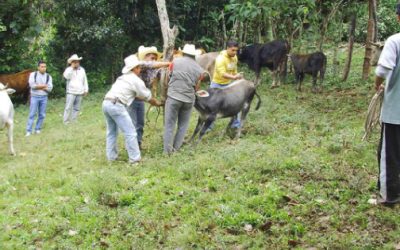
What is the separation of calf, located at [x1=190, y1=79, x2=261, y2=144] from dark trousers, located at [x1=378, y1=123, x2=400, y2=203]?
3.95m

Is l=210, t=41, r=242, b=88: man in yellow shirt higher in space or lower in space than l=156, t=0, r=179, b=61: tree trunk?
lower

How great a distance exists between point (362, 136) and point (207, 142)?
8.62 feet

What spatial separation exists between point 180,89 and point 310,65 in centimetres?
600

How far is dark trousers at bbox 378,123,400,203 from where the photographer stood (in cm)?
513

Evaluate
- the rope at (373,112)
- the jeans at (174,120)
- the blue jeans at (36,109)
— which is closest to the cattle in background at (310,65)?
the jeans at (174,120)

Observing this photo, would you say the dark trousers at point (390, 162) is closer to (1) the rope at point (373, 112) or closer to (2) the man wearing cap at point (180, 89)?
(1) the rope at point (373, 112)

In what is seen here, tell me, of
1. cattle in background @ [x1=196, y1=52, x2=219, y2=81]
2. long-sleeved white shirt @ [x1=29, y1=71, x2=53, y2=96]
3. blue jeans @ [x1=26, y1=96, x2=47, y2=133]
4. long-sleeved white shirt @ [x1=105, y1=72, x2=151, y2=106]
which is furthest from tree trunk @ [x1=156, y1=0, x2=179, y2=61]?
blue jeans @ [x1=26, y1=96, x2=47, y2=133]

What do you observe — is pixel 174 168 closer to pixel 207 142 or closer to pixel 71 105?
pixel 207 142

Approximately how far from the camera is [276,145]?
8141mm

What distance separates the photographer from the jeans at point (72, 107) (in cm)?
1291

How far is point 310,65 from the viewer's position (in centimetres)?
1320

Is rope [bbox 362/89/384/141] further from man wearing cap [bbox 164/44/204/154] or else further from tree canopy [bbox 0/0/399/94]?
tree canopy [bbox 0/0/399/94]

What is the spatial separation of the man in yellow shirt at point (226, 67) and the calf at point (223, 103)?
6.6 inches

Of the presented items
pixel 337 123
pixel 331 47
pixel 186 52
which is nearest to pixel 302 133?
pixel 337 123
